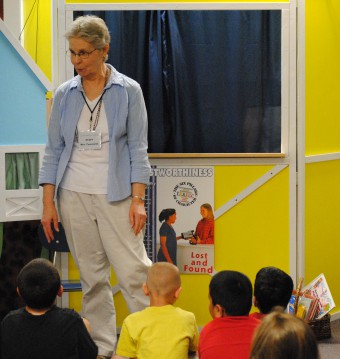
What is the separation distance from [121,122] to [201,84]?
1.07 meters

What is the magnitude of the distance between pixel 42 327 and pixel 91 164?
1.14m

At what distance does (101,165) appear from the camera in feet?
13.2

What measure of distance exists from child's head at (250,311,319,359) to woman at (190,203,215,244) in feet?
8.50

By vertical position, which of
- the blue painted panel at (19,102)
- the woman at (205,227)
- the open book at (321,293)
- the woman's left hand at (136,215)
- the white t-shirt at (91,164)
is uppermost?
the blue painted panel at (19,102)

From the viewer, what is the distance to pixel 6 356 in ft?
10.1

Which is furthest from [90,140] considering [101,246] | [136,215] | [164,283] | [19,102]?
[164,283]

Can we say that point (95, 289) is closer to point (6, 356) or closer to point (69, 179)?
point (69, 179)

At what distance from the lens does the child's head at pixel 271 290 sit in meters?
3.48

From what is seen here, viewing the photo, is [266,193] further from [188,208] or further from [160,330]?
[160,330]

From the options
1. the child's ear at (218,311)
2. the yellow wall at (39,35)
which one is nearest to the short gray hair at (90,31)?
the yellow wall at (39,35)

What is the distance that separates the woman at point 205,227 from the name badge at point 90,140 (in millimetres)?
1089

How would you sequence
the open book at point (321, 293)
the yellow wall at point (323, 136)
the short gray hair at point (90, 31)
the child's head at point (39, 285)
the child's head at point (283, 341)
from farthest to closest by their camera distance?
the yellow wall at point (323, 136) → the open book at point (321, 293) → the short gray hair at point (90, 31) → the child's head at point (39, 285) → the child's head at point (283, 341)

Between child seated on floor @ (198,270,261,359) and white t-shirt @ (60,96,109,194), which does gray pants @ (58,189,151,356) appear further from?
child seated on floor @ (198,270,261,359)

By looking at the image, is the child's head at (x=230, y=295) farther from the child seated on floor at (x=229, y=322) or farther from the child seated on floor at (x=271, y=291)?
the child seated on floor at (x=271, y=291)
